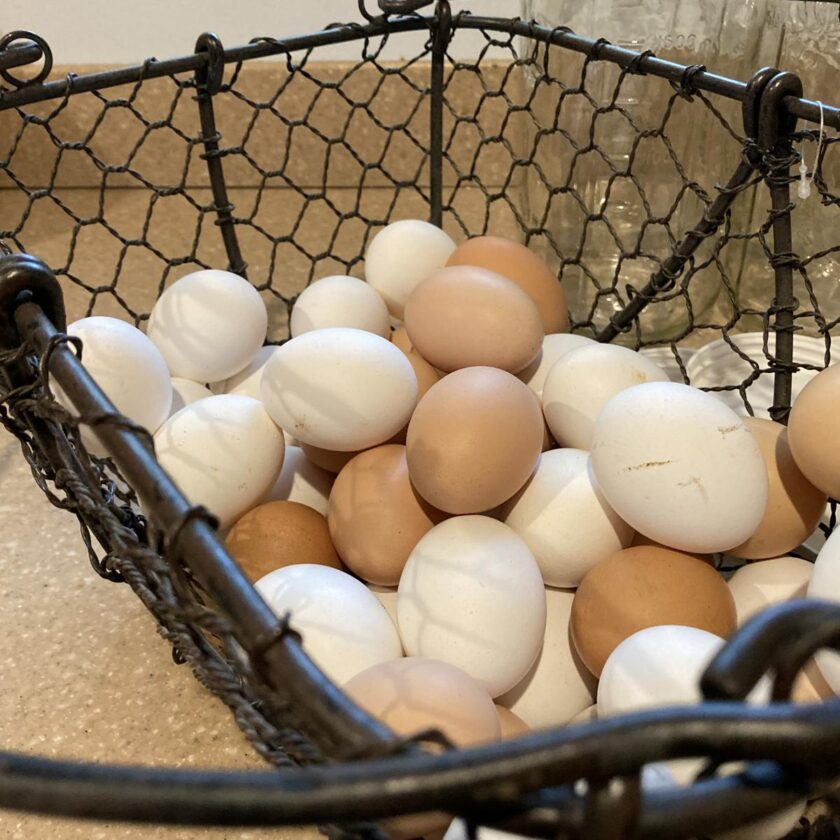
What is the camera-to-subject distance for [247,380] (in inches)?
23.3

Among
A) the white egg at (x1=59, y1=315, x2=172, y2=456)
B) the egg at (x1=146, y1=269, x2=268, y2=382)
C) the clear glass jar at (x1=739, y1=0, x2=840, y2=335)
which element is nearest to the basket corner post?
the white egg at (x1=59, y1=315, x2=172, y2=456)

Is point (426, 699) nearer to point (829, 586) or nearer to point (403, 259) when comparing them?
point (829, 586)

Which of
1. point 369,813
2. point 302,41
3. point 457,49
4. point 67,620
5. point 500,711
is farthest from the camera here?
point 457,49

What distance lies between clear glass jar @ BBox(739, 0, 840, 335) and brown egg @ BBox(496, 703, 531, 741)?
1.28ft

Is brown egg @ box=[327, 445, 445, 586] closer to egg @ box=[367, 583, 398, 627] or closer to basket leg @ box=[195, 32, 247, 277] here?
egg @ box=[367, 583, 398, 627]

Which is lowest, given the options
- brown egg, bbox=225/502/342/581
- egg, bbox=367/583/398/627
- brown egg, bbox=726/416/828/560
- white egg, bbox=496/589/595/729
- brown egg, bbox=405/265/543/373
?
white egg, bbox=496/589/595/729

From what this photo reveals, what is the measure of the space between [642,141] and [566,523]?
0.41m

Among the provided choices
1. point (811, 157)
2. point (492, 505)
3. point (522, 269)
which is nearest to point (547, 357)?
point (522, 269)

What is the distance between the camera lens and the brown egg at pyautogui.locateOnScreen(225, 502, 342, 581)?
0.45m

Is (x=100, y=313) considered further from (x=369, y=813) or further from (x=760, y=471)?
(x=369, y=813)

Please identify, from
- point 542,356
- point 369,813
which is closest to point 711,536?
point 542,356

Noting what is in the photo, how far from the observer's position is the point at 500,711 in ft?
1.30

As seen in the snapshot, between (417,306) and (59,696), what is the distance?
0.30 meters

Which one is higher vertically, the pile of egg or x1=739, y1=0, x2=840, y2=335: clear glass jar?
x1=739, y1=0, x2=840, y2=335: clear glass jar
